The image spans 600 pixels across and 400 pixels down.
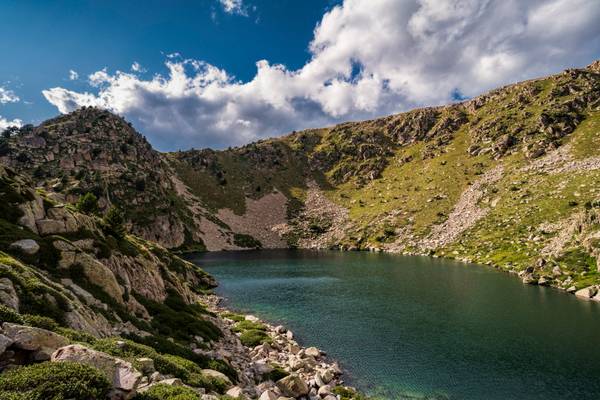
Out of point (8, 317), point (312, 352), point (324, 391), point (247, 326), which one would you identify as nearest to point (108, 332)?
point (8, 317)

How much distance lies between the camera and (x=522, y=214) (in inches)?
5192

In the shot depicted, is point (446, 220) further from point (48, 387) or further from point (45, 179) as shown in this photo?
point (45, 179)

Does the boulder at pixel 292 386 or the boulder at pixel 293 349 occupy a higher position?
the boulder at pixel 292 386

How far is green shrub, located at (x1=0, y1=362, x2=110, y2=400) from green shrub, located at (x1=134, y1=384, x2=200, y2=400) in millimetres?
2177

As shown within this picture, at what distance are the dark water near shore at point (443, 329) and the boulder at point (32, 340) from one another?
29.6m

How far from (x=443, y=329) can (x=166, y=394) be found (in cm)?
4781

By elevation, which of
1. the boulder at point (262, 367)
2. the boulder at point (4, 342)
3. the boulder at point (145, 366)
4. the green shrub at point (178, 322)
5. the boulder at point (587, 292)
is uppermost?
the boulder at point (4, 342)

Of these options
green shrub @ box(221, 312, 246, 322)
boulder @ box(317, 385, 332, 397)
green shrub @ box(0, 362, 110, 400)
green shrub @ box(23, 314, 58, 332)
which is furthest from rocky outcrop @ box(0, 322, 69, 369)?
green shrub @ box(221, 312, 246, 322)

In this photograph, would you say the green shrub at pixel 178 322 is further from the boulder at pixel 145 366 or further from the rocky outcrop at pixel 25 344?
the rocky outcrop at pixel 25 344

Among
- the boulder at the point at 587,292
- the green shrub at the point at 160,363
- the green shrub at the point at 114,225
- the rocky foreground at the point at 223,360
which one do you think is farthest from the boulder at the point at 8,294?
the boulder at the point at 587,292

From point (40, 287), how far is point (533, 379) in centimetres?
4573

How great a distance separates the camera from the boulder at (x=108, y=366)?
13656mm

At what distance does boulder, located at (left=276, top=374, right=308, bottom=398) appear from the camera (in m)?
31.0

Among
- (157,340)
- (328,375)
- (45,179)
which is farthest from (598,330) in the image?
(45,179)
